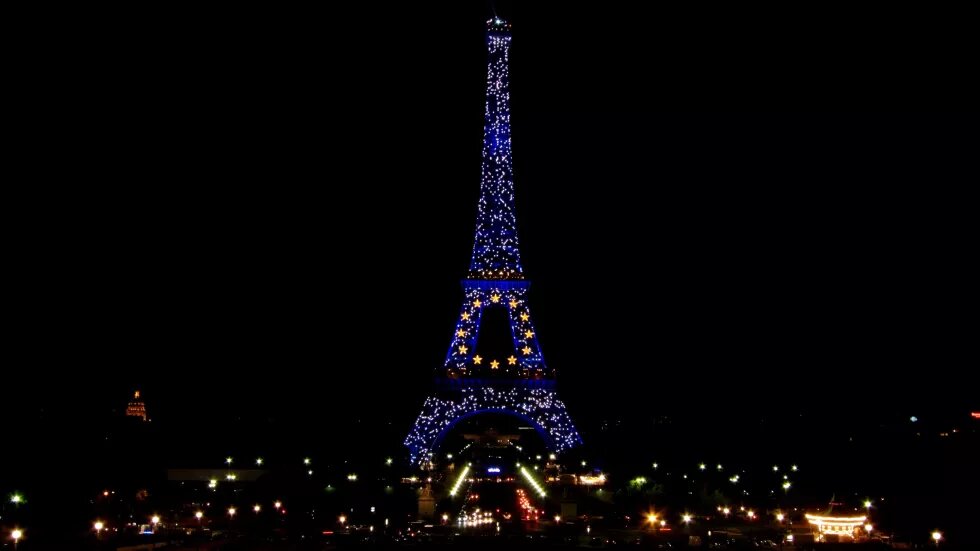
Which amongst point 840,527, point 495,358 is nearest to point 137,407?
point 495,358

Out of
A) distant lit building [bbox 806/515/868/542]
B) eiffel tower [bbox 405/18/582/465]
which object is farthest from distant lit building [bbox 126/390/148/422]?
distant lit building [bbox 806/515/868/542]

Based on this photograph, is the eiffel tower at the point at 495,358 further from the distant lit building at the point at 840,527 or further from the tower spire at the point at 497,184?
the distant lit building at the point at 840,527

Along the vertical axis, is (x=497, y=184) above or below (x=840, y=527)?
above

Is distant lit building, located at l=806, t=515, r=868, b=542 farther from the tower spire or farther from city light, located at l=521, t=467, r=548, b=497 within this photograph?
the tower spire

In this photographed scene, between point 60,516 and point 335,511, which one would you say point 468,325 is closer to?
point 335,511

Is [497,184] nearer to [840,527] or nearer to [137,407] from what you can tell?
[137,407]

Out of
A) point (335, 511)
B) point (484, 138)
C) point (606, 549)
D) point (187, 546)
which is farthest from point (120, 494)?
point (484, 138)
